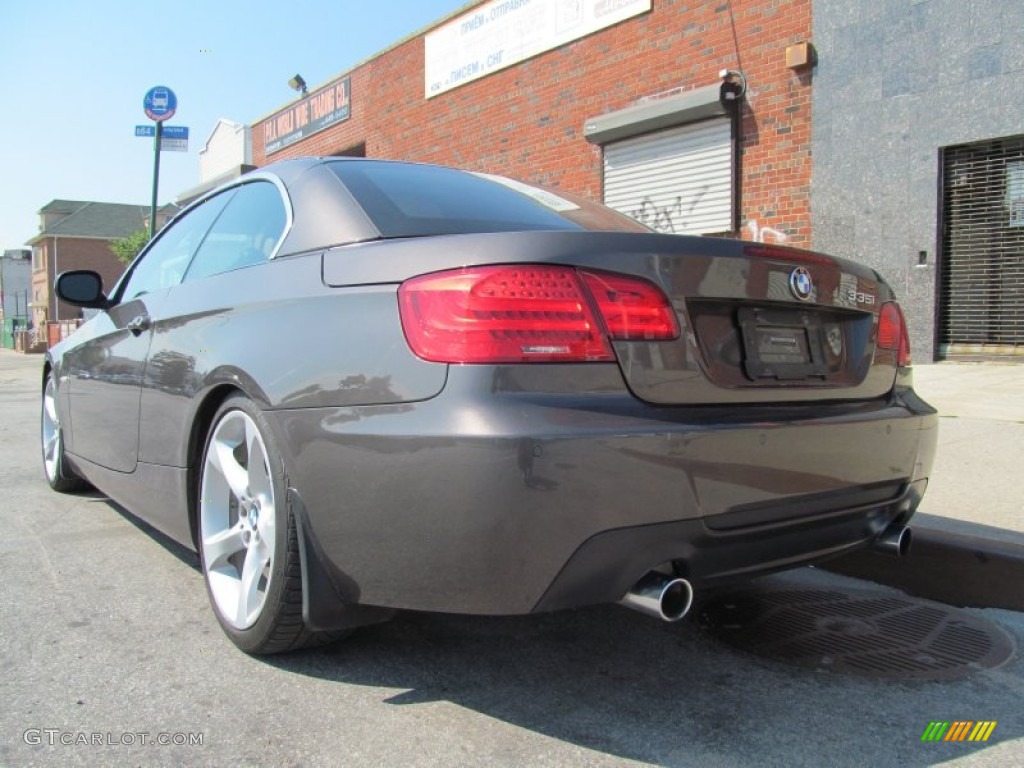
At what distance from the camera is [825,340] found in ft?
8.23

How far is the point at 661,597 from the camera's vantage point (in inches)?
77.0

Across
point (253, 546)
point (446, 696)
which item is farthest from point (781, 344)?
point (253, 546)

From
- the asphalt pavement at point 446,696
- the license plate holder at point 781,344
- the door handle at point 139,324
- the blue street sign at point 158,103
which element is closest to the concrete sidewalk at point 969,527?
the asphalt pavement at point 446,696

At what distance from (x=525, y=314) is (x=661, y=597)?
29.3 inches

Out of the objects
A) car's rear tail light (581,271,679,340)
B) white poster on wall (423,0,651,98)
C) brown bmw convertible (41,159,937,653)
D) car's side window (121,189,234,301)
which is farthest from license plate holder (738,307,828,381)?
white poster on wall (423,0,651,98)

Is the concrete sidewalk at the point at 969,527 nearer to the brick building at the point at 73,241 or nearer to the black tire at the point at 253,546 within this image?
the black tire at the point at 253,546

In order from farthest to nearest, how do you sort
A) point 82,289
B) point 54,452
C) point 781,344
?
point 54,452
point 82,289
point 781,344

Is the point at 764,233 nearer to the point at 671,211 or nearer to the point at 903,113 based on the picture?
the point at 671,211

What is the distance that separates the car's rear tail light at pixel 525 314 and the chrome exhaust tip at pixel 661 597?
0.56m

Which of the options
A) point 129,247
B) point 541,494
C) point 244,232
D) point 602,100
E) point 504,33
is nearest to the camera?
point 541,494

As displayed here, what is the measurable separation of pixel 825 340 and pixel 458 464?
129 cm

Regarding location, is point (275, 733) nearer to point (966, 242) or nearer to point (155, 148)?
point (966, 242)

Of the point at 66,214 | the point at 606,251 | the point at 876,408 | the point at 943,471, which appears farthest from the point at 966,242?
the point at 66,214

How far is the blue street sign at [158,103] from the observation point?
12.6 metres
